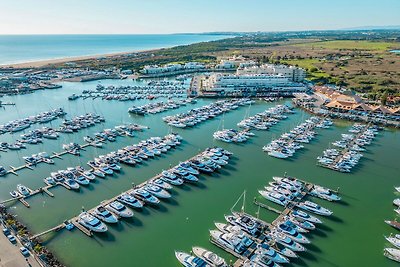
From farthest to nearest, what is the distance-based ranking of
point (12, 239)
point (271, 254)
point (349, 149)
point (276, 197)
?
1. point (349, 149)
2. point (276, 197)
3. point (12, 239)
4. point (271, 254)

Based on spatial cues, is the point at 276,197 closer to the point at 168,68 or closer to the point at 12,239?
the point at 12,239

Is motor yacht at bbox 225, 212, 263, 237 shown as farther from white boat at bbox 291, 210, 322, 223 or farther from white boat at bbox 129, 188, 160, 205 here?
white boat at bbox 129, 188, 160, 205

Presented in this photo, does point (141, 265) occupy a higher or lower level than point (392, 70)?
lower

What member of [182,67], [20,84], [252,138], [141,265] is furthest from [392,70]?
[20,84]

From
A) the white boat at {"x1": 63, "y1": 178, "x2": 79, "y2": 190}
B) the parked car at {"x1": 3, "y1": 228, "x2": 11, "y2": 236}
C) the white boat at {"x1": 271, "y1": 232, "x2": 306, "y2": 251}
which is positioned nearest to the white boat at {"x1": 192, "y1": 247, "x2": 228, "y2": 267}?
the white boat at {"x1": 271, "y1": 232, "x2": 306, "y2": 251}

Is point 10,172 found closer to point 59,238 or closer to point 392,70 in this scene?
point 59,238

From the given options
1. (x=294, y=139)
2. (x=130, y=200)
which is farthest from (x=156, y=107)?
(x=130, y=200)

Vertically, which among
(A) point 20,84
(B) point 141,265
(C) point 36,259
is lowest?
(B) point 141,265
